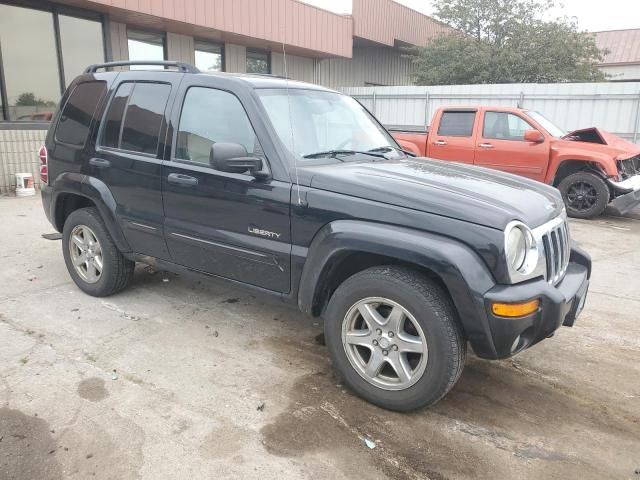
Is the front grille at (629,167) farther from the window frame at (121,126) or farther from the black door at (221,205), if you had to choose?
the window frame at (121,126)

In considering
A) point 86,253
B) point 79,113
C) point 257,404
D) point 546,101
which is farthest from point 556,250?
point 546,101

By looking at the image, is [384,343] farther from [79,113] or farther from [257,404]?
[79,113]

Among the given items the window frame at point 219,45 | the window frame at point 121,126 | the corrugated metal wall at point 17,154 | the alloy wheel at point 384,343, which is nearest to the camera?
the alloy wheel at point 384,343

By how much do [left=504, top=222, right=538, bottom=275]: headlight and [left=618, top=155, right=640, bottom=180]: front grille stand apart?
23.2 feet

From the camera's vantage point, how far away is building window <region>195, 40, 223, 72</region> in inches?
539

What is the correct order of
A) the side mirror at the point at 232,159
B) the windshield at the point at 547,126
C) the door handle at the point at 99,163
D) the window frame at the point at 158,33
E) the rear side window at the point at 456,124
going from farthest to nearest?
1. the window frame at the point at 158,33
2. the rear side window at the point at 456,124
3. the windshield at the point at 547,126
4. the door handle at the point at 99,163
5. the side mirror at the point at 232,159

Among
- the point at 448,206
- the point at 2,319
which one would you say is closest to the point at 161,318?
the point at 2,319

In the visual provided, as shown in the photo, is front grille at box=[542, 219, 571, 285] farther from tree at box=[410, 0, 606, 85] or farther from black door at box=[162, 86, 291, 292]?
tree at box=[410, 0, 606, 85]

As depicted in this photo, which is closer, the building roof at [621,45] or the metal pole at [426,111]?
the metal pole at [426,111]

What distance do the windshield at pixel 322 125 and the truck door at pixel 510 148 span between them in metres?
5.46

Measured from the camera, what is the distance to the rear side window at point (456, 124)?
9508 mm

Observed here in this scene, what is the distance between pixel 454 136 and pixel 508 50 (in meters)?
11.5

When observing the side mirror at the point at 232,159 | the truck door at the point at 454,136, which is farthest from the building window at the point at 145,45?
the side mirror at the point at 232,159

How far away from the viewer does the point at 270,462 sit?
2.49 meters
